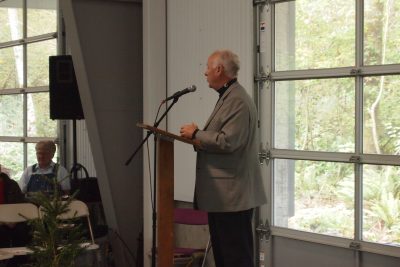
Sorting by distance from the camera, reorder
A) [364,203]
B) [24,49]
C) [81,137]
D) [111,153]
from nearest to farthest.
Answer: [364,203] → [111,153] → [81,137] → [24,49]

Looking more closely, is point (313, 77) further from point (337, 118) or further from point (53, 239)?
point (53, 239)

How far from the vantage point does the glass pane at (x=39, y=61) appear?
624cm

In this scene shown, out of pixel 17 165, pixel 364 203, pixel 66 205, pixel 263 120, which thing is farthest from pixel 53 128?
pixel 66 205

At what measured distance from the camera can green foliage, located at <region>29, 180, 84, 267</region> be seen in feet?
6.16

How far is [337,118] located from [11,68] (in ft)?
14.7

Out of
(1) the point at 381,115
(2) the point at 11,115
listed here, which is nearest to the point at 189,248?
(1) the point at 381,115

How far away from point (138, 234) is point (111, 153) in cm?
80

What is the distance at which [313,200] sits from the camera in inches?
149

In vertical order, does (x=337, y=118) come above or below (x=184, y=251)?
above

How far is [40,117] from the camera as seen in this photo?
6.38 m

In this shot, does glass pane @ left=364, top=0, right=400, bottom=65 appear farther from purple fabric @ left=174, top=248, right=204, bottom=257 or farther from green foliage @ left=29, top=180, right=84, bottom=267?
green foliage @ left=29, top=180, right=84, bottom=267

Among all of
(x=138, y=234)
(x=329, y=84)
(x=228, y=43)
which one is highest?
(x=228, y=43)

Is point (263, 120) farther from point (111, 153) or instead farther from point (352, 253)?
point (111, 153)

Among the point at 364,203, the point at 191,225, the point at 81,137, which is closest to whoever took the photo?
the point at 364,203
